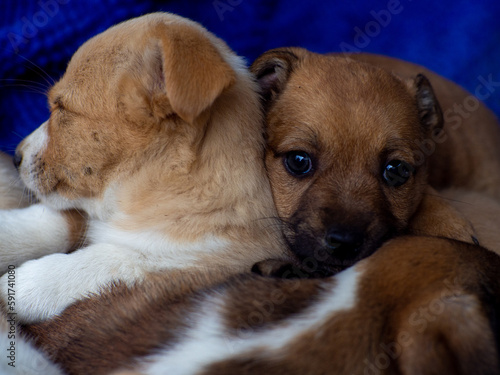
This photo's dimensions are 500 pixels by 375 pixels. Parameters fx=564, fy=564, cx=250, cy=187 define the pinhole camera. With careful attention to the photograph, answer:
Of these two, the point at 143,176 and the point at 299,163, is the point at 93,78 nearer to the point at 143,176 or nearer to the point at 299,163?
the point at 143,176

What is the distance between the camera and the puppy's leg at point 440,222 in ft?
9.49

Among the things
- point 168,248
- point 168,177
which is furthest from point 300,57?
point 168,248

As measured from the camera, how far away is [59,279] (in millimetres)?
2451

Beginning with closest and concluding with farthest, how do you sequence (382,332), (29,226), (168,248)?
1. (382,332)
2. (168,248)
3. (29,226)

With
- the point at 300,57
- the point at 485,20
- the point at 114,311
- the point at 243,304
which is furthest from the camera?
the point at 485,20

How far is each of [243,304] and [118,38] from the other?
1.44 metres

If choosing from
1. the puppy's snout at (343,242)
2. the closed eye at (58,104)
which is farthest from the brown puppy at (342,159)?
the closed eye at (58,104)

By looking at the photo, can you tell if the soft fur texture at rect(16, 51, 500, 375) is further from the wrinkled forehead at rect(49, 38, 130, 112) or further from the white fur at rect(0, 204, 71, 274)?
the wrinkled forehead at rect(49, 38, 130, 112)

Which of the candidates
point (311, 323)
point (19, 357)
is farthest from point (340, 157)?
point (19, 357)

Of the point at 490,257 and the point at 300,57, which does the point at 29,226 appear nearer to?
the point at 300,57

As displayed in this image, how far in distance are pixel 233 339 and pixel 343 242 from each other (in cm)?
72

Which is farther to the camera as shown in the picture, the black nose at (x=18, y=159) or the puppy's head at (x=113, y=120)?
the black nose at (x=18, y=159)

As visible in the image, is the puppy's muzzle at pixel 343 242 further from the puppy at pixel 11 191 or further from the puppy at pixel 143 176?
the puppy at pixel 11 191

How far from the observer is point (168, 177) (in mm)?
2596
